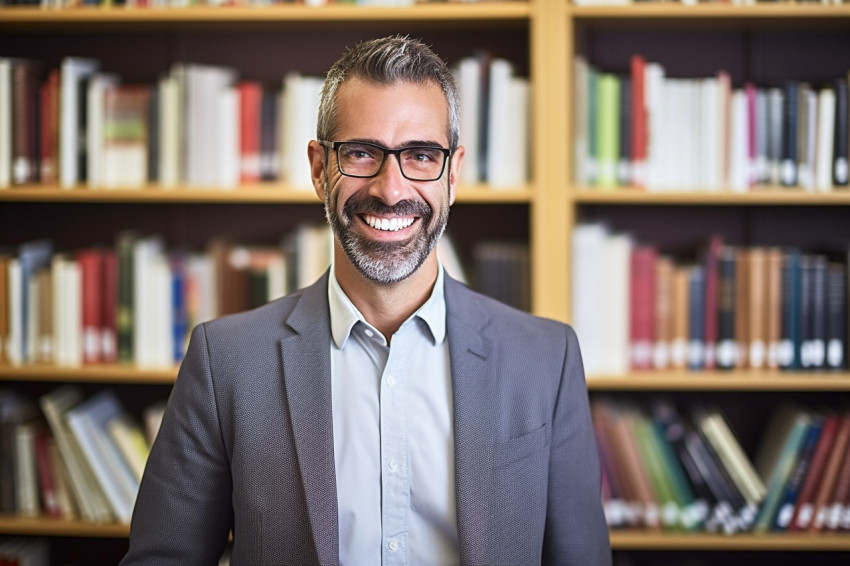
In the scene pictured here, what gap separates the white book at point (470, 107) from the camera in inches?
87.4

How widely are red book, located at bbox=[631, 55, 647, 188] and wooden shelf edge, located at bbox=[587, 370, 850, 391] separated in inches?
Answer: 19.7

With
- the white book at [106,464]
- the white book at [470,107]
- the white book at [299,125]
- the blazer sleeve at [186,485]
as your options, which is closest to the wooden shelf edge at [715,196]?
the white book at [470,107]

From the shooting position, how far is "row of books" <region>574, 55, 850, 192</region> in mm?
2197

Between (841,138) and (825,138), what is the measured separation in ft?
0.13

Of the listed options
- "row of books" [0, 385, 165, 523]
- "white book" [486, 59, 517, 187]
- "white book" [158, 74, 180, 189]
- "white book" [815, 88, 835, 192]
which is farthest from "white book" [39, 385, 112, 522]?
"white book" [815, 88, 835, 192]

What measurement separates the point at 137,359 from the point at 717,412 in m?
1.66

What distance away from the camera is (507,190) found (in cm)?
221

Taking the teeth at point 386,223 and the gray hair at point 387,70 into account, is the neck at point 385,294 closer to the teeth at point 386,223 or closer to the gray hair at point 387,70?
the teeth at point 386,223

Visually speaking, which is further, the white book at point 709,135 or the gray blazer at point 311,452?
the white book at point 709,135

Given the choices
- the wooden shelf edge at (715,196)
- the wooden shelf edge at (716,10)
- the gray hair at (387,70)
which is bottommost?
the wooden shelf edge at (715,196)

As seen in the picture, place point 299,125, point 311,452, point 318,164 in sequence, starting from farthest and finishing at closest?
point 299,125 → point 318,164 → point 311,452

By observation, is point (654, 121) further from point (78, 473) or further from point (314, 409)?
point (78, 473)

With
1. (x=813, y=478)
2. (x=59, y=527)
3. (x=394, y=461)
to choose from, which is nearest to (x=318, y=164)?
(x=394, y=461)

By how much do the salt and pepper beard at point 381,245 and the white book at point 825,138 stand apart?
1.29 metres
